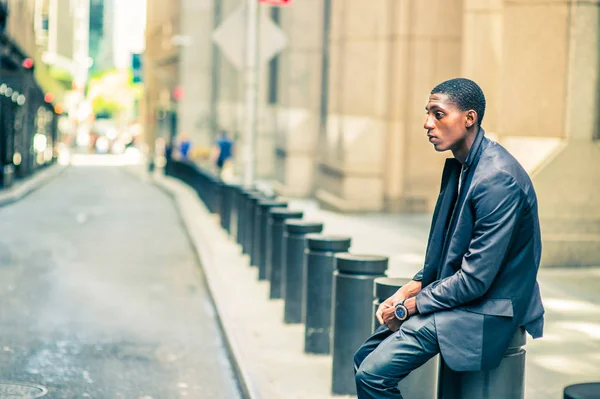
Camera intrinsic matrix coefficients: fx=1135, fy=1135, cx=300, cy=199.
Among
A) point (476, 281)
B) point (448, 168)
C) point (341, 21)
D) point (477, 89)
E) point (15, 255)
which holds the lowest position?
point (15, 255)

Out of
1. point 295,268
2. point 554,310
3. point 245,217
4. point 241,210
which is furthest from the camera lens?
point 241,210

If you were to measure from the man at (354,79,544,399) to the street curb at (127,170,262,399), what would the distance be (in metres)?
2.80

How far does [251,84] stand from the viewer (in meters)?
16.7

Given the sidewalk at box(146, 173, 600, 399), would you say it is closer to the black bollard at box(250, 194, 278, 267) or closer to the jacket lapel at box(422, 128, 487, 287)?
the black bollard at box(250, 194, 278, 267)

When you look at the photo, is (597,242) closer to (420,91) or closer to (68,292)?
(68,292)

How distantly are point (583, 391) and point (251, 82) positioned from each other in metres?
13.3

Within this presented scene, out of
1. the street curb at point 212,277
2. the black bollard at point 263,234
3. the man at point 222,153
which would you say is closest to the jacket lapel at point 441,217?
the street curb at point 212,277

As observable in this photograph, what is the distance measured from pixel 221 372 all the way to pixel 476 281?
4.58m

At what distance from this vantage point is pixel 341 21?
2544 centimetres

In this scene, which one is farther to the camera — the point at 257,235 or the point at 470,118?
the point at 257,235

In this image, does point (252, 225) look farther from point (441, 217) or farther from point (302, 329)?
point (441, 217)

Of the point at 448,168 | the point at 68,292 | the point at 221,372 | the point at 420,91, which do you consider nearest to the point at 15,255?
the point at 68,292

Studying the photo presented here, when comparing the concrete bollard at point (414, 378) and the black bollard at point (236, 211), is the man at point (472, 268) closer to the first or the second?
the concrete bollard at point (414, 378)

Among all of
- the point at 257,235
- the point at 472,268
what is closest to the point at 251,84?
the point at 257,235
